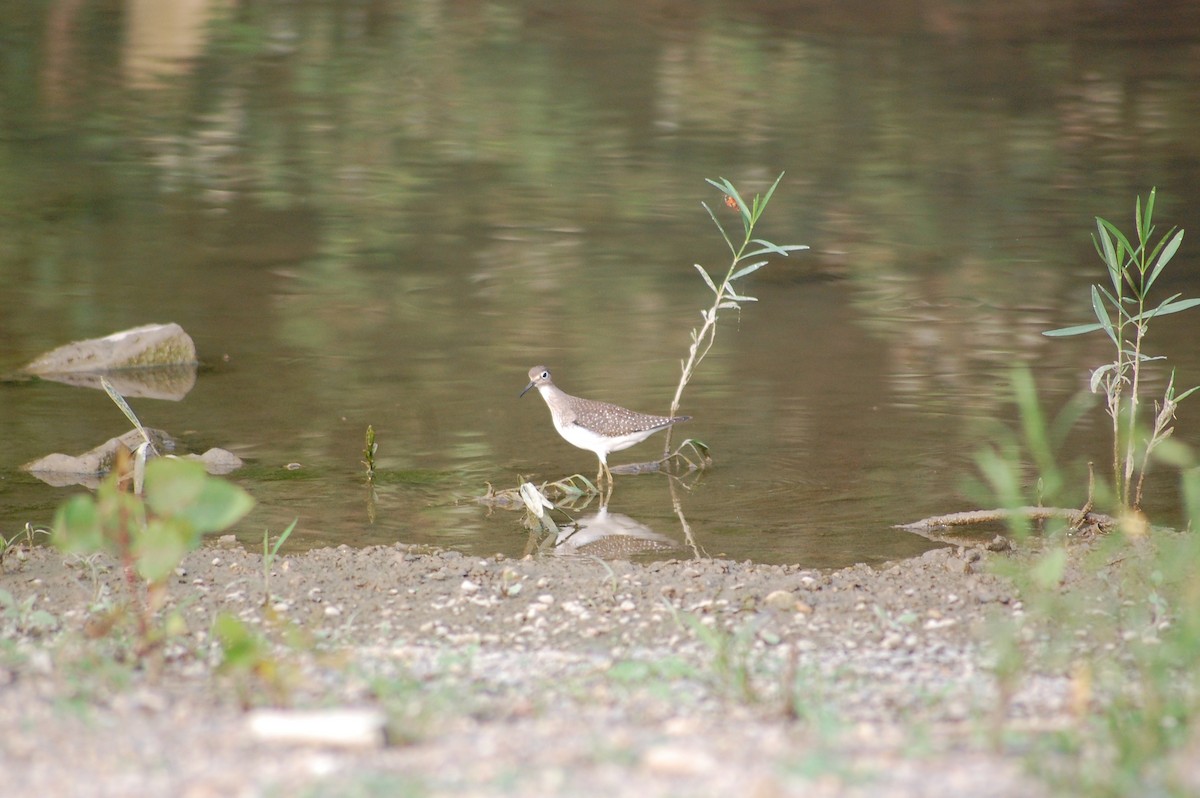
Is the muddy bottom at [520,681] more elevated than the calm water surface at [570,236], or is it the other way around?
the muddy bottom at [520,681]

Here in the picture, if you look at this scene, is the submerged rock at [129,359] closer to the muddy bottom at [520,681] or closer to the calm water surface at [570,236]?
the calm water surface at [570,236]

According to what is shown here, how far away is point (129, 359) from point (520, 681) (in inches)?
218

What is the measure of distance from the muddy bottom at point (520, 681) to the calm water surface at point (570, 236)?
848mm

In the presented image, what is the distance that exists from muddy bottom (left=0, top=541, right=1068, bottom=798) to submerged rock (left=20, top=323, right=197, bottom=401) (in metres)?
3.16

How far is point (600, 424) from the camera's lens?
7.18 metres

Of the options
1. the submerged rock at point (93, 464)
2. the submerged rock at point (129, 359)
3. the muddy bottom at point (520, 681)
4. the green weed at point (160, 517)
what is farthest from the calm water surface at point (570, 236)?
the green weed at point (160, 517)

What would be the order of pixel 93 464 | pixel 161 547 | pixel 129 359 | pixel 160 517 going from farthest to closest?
1. pixel 129 359
2. pixel 93 464
3. pixel 160 517
4. pixel 161 547

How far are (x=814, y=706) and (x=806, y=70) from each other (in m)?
17.2

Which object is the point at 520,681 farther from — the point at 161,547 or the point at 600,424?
the point at 600,424

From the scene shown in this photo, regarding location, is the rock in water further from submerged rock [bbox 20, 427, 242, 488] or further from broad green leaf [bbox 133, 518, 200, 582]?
broad green leaf [bbox 133, 518, 200, 582]

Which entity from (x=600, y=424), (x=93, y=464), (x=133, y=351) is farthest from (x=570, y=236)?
(x=93, y=464)

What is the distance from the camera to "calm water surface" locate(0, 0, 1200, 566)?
7375 mm

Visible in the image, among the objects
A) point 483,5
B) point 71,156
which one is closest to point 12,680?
point 71,156

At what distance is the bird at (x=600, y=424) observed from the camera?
717 centimetres
